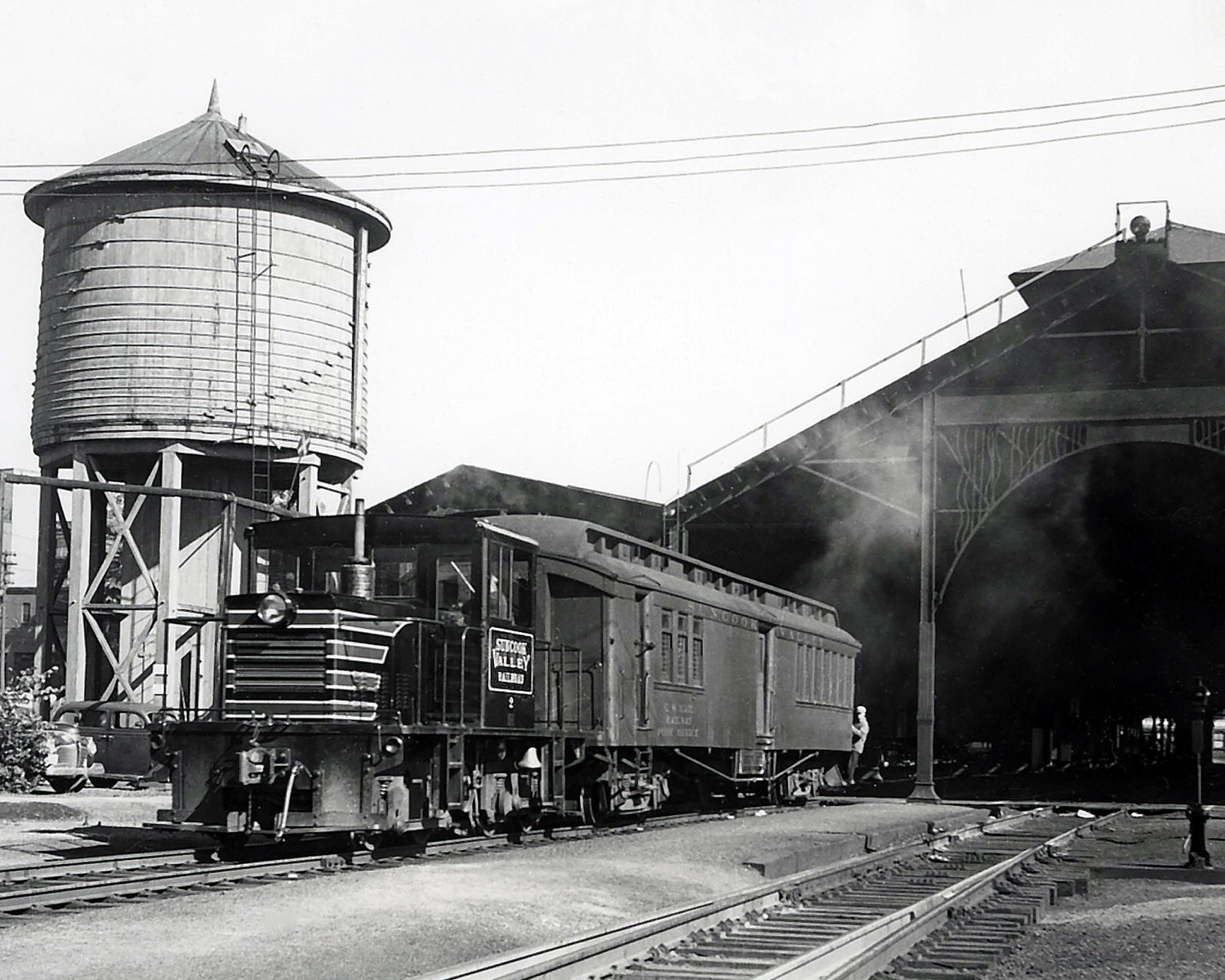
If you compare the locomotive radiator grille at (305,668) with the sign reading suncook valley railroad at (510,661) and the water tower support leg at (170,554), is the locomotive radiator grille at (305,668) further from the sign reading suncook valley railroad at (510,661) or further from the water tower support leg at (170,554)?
the water tower support leg at (170,554)

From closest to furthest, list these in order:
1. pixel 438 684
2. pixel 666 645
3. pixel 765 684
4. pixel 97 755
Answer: pixel 438 684 < pixel 666 645 < pixel 765 684 < pixel 97 755

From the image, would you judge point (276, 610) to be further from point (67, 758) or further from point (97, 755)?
point (97, 755)

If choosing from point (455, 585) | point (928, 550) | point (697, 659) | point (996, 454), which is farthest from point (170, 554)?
point (455, 585)

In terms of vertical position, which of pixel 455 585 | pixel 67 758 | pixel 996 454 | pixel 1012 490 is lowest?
pixel 67 758

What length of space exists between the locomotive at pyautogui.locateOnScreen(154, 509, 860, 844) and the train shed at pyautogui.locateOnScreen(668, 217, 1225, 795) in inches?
456

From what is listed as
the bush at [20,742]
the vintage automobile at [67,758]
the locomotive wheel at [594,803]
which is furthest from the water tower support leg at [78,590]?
the locomotive wheel at [594,803]

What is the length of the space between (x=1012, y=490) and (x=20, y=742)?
728 inches

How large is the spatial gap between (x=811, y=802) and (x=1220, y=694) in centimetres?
4371

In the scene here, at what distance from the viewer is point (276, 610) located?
46.8 feet

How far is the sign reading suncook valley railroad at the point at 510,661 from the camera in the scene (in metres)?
15.7

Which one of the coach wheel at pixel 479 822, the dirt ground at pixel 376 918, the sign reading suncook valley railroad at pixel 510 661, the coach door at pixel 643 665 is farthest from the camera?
the coach door at pixel 643 665

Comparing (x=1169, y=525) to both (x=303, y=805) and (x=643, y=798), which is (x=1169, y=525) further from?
(x=303, y=805)

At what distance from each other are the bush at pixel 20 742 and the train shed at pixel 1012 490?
43.3ft

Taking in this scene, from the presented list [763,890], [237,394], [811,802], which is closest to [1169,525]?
[811,802]
